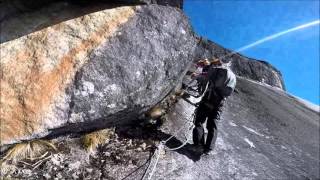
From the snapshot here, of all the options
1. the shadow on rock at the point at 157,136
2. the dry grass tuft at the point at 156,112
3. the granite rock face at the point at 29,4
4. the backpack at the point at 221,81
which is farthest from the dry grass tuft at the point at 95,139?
the granite rock face at the point at 29,4

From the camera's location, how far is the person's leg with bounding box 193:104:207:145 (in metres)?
9.98

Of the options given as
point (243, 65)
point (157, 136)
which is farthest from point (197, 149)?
point (243, 65)

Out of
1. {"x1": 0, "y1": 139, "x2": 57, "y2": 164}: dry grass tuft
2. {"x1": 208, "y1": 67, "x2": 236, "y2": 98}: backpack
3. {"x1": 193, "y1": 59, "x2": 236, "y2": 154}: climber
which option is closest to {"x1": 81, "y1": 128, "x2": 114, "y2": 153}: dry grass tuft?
{"x1": 0, "y1": 139, "x2": 57, "y2": 164}: dry grass tuft

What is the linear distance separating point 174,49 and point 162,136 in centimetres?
222

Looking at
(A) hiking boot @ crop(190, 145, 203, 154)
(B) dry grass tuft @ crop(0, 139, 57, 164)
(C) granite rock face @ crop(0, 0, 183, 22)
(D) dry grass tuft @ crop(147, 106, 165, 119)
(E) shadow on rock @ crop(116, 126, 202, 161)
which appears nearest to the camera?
(B) dry grass tuft @ crop(0, 139, 57, 164)

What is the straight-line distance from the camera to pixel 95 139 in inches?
357

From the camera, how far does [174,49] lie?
9602 millimetres

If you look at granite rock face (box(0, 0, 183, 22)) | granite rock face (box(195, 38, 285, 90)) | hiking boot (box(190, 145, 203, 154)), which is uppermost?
granite rock face (box(195, 38, 285, 90))

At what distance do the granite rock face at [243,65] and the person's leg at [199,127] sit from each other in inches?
412

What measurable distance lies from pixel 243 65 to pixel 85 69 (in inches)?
601

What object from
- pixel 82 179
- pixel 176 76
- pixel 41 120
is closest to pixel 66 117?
pixel 41 120

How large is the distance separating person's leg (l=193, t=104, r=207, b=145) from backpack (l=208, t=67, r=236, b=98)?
553 mm

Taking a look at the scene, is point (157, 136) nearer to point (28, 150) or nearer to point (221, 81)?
point (221, 81)

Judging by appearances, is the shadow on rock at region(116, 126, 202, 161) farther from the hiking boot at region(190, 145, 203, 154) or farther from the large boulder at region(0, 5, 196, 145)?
the large boulder at region(0, 5, 196, 145)
